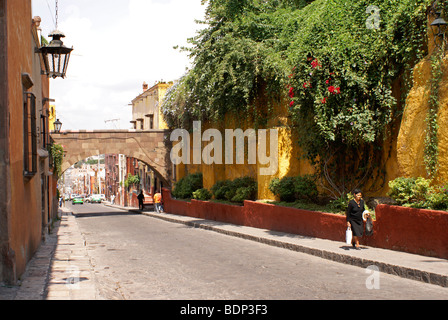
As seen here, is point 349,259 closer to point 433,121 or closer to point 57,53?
point 433,121

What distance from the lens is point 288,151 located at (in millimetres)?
17375

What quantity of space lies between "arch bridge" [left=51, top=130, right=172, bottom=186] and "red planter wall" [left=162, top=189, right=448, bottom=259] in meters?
14.4

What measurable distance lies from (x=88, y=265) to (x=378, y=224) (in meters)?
5.97

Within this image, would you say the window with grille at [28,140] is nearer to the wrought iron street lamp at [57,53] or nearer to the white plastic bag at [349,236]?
the wrought iron street lamp at [57,53]

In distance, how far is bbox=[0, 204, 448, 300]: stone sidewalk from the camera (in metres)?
7.48

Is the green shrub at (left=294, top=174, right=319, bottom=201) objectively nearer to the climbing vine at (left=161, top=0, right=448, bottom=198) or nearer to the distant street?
the climbing vine at (left=161, top=0, right=448, bottom=198)

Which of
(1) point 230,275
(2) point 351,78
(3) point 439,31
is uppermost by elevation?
(3) point 439,31

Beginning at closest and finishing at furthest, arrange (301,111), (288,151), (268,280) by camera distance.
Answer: (268,280) → (301,111) → (288,151)

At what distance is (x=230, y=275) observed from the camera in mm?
9195

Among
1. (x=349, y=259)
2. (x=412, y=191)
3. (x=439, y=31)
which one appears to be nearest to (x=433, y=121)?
(x=412, y=191)

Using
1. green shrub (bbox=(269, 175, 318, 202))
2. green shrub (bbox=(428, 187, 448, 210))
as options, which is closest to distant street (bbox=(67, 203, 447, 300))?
green shrub (bbox=(428, 187, 448, 210))

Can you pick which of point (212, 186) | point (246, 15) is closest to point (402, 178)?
point (246, 15)
